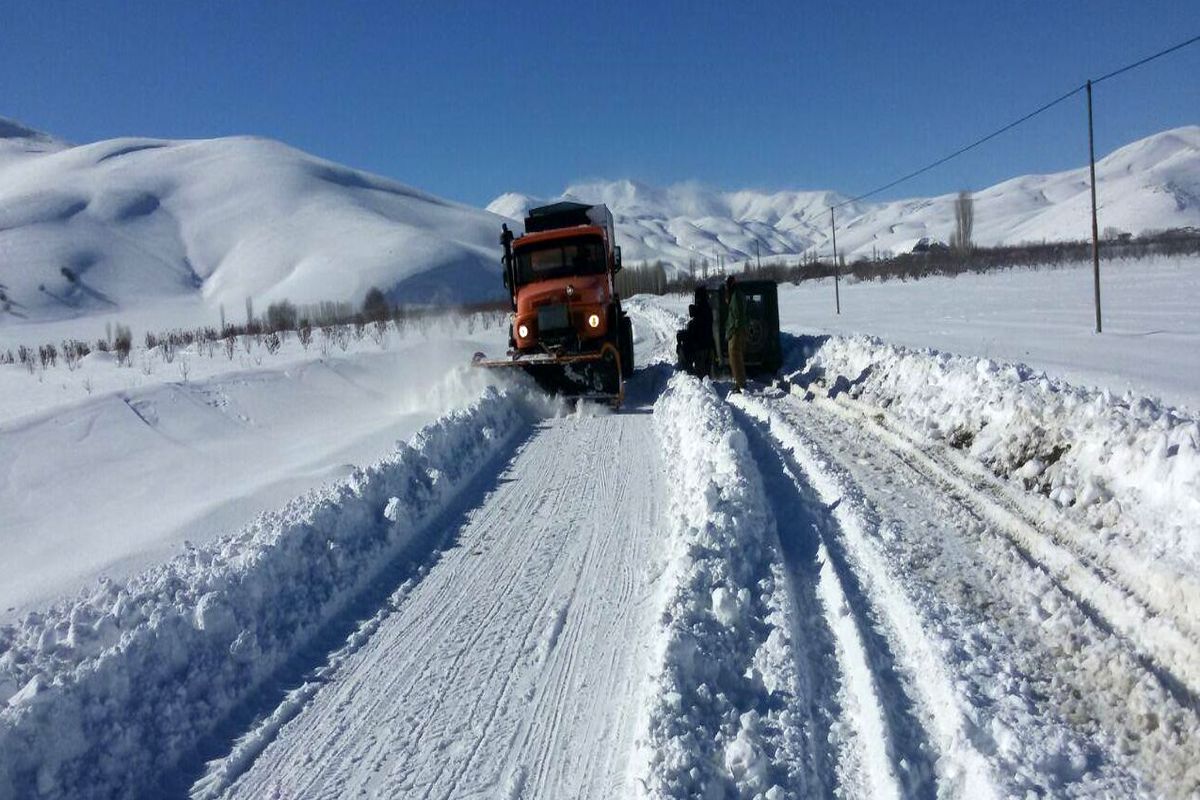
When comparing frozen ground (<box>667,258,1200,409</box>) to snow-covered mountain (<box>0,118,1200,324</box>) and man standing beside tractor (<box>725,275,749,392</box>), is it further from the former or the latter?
snow-covered mountain (<box>0,118,1200,324</box>)

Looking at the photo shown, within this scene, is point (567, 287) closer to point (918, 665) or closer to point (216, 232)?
point (918, 665)

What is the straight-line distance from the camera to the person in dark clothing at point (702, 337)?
1738 cm

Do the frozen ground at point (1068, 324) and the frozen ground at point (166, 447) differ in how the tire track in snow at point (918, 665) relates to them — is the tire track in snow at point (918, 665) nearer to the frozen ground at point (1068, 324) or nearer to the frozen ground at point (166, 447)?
the frozen ground at point (1068, 324)

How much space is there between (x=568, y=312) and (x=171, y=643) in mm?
10360

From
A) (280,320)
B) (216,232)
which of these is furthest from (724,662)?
(216,232)

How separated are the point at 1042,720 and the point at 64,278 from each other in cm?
11722

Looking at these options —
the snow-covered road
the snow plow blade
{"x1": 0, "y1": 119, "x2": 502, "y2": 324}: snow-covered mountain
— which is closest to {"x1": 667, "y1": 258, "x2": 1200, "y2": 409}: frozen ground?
the snow plow blade

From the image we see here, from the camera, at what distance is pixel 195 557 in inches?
233

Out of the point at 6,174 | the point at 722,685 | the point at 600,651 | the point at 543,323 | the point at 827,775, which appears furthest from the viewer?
the point at 6,174

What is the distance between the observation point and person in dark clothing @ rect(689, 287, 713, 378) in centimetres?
1738

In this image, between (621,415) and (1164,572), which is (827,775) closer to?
(1164,572)

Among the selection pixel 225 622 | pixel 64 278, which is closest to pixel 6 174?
pixel 64 278

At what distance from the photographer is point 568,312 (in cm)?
1433

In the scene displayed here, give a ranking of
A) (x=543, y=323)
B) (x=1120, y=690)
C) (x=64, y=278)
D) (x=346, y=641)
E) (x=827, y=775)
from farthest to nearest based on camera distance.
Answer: (x=64, y=278) → (x=543, y=323) → (x=346, y=641) → (x=1120, y=690) → (x=827, y=775)
